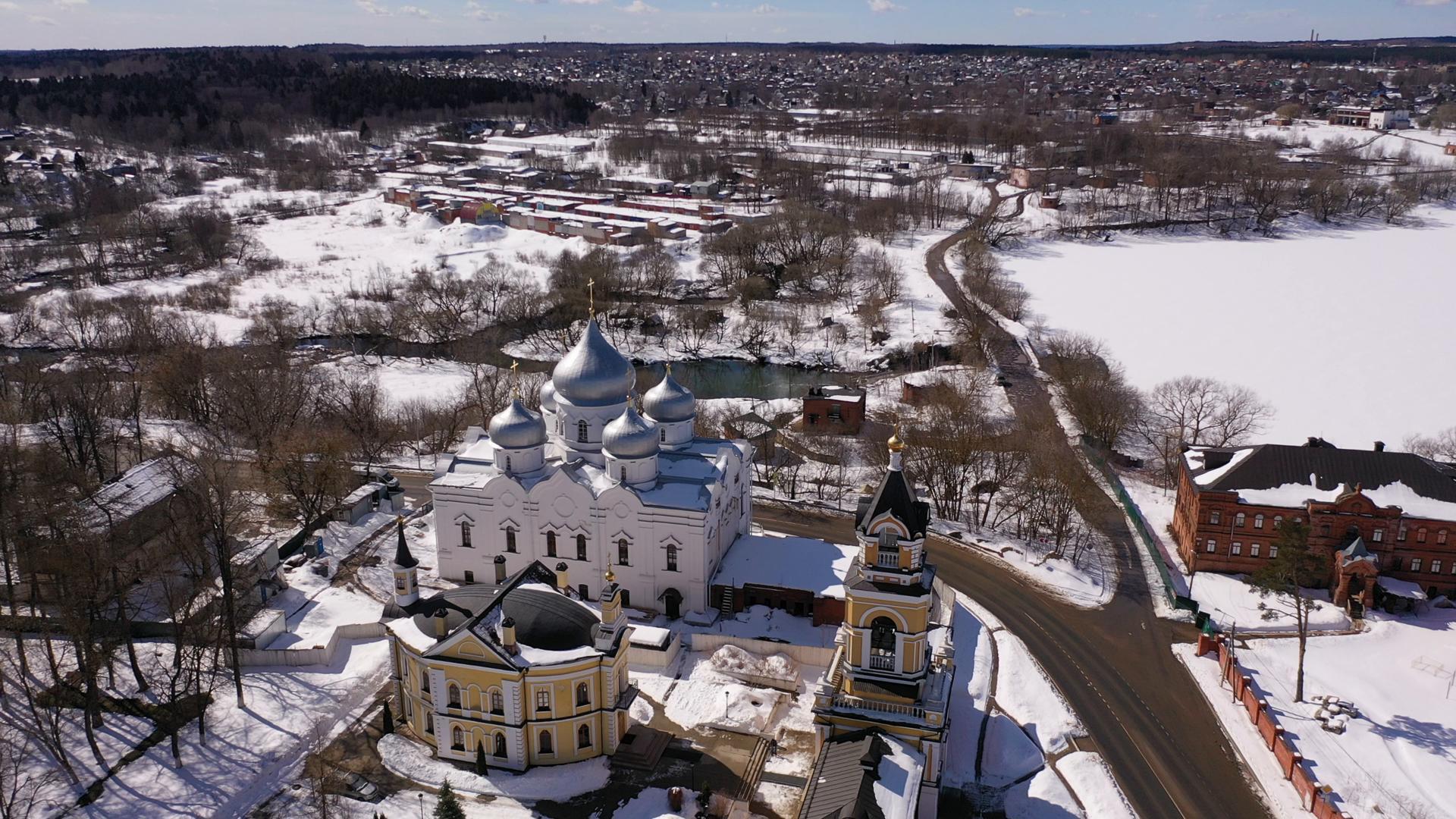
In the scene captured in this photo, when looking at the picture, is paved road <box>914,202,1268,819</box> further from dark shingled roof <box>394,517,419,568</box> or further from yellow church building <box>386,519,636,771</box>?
dark shingled roof <box>394,517,419,568</box>

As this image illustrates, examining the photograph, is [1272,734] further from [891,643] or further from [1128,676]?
[891,643]

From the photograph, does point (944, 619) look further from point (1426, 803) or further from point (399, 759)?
point (399, 759)

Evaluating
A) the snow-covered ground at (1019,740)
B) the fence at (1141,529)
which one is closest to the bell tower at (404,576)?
the snow-covered ground at (1019,740)

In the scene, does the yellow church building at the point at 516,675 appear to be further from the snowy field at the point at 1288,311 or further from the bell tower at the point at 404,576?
the snowy field at the point at 1288,311

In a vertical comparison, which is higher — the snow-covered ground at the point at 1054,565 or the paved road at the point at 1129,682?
the snow-covered ground at the point at 1054,565

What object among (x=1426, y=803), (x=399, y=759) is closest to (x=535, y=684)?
(x=399, y=759)

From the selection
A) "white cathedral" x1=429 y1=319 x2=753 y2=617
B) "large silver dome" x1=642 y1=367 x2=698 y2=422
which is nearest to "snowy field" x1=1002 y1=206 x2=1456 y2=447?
"large silver dome" x1=642 y1=367 x2=698 y2=422
